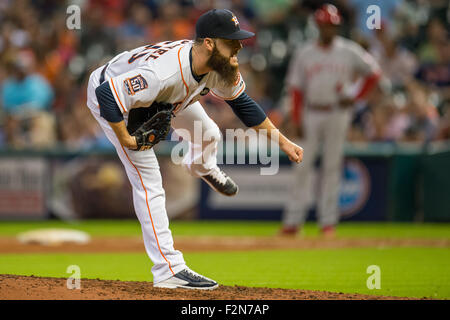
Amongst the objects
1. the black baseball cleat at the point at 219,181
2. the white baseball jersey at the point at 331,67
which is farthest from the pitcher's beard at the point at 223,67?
the white baseball jersey at the point at 331,67

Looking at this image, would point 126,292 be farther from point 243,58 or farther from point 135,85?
point 243,58

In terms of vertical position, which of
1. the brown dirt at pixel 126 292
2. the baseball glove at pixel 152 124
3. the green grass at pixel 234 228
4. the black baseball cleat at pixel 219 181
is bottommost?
the green grass at pixel 234 228

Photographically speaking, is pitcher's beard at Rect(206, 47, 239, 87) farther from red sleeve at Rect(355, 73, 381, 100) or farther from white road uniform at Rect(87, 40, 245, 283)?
red sleeve at Rect(355, 73, 381, 100)

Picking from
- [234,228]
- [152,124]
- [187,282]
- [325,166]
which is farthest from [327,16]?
[187,282]

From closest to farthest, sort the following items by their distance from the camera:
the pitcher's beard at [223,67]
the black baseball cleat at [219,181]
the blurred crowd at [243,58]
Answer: the pitcher's beard at [223,67], the black baseball cleat at [219,181], the blurred crowd at [243,58]

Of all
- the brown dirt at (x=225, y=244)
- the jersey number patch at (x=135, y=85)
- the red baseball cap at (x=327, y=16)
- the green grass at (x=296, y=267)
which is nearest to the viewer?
the jersey number patch at (x=135, y=85)

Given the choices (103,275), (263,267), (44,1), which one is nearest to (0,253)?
(103,275)

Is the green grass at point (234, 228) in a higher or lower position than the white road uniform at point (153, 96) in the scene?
lower

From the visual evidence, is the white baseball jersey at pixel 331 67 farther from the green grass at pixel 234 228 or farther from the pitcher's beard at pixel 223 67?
the pitcher's beard at pixel 223 67
